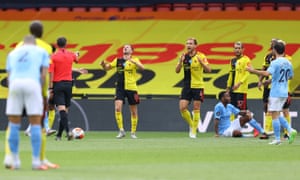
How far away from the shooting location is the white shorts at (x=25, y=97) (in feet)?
44.7

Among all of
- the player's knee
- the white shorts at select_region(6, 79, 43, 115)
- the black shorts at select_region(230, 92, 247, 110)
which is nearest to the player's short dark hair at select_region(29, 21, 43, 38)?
the white shorts at select_region(6, 79, 43, 115)

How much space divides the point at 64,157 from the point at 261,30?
51.7 feet

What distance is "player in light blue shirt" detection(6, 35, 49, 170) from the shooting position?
13.7 m

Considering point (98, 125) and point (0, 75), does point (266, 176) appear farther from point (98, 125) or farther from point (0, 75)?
point (0, 75)

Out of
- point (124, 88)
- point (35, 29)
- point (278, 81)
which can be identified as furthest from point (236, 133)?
point (35, 29)

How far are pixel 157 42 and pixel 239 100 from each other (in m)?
6.59

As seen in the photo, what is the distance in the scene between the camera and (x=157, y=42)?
1247 inches

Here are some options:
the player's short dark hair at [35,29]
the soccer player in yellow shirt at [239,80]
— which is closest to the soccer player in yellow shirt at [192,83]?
the soccer player in yellow shirt at [239,80]

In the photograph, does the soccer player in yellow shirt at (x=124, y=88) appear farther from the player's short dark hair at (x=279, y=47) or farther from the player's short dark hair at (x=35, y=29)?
the player's short dark hair at (x=35, y=29)

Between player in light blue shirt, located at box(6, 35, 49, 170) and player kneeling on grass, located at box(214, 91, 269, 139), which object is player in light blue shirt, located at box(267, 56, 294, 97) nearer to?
player kneeling on grass, located at box(214, 91, 269, 139)

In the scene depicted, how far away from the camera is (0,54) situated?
31.5 metres

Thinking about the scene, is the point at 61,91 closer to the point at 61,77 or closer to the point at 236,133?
the point at 61,77

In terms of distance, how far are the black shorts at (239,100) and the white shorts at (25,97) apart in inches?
491

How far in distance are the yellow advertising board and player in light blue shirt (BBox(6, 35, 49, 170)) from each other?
15776mm
